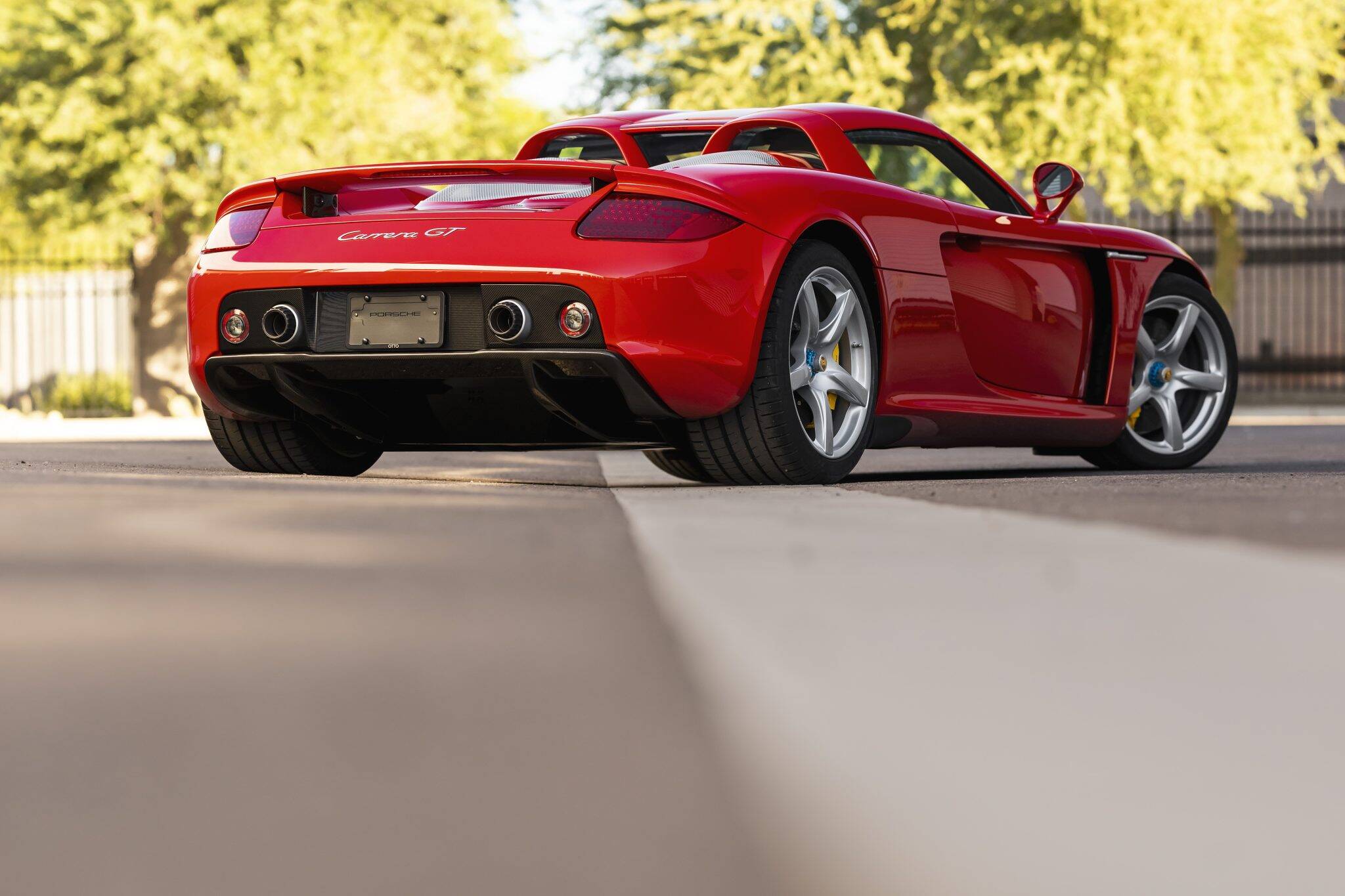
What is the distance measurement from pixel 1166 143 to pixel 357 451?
15097 millimetres

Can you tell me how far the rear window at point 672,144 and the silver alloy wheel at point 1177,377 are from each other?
6.35 feet

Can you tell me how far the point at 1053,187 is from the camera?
6.89 meters

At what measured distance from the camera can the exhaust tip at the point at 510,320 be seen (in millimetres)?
5062

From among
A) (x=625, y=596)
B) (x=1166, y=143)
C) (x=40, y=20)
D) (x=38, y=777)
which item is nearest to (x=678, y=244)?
(x=625, y=596)

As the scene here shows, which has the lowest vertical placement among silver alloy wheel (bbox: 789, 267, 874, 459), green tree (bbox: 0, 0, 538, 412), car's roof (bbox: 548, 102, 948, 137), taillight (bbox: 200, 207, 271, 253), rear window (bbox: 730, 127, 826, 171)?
silver alloy wheel (bbox: 789, 267, 874, 459)

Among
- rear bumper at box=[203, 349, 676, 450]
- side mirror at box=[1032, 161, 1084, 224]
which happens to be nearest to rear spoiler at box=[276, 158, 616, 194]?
rear bumper at box=[203, 349, 676, 450]

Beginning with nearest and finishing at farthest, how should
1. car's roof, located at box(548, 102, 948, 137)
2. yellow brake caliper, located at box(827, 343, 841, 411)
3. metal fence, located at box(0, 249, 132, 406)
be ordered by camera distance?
yellow brake caliper, located at box(827, 343, 841, 411) < car's roof, located at box(548, 102, 948, 137) < metal fence, located at box(0, 249, 132, 406)

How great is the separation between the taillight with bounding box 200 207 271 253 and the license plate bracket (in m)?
0.51

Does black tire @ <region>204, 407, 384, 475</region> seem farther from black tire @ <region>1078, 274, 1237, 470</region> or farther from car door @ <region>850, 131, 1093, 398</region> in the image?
black tire @ <region>1078, 274, 1237, 470</region>

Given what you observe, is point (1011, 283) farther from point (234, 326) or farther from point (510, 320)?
point (234, 326)

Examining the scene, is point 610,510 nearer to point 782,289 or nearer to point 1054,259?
point 782,289

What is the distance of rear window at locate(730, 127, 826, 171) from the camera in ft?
20.2

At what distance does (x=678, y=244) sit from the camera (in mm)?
5117

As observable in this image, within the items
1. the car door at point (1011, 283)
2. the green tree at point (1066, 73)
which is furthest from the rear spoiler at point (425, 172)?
the green tree at point (1066, 73)
